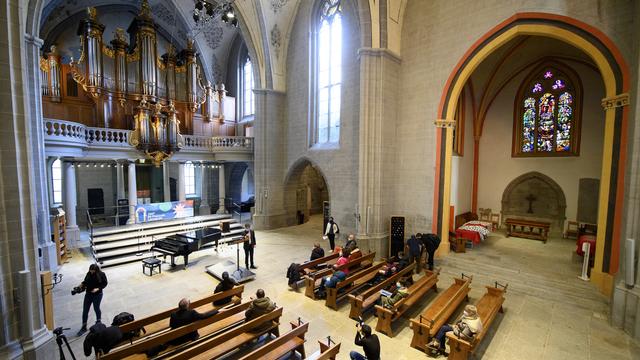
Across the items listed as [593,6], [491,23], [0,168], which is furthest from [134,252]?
[593,6]

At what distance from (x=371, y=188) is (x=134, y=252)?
9051 millimetres

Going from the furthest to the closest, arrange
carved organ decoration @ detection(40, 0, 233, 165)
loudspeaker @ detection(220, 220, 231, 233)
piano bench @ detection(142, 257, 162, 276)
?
1. loudspeaker @ detection(220, 220, 231, 233)
2. carved organ decoration @ detection(40, 0, 233, 165)
3. piano bench @ detection(142, 257, 162, 276)

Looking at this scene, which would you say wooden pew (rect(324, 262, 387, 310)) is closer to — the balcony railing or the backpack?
the backpack

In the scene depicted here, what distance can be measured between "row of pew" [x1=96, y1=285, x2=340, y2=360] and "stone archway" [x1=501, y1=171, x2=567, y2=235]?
1284cm

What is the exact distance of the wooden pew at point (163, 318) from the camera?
4686mm

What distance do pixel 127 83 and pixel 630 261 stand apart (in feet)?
60.1

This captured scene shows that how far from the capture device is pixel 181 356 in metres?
3.89

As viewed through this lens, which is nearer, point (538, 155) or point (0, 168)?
point (0, 168)

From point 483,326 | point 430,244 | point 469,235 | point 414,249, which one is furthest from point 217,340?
point 469,235

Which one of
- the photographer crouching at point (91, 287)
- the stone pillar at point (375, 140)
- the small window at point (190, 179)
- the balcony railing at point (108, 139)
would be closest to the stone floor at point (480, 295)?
the photographer crouching at point (91, 287)

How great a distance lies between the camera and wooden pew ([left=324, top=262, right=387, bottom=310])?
260 inches

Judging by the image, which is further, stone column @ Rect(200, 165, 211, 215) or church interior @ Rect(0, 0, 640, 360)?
stone column @ Rect(200, 165, 211, 215)

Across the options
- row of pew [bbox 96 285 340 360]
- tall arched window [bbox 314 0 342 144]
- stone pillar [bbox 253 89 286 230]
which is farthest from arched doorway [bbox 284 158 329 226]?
row of pew [bbox 96 285 340 360]

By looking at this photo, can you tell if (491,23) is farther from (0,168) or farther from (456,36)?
(0,168)
